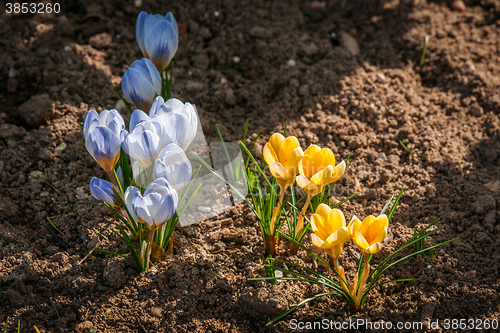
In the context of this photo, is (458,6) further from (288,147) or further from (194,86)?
(288,147)

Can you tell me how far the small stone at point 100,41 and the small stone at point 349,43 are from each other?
1.52 metres

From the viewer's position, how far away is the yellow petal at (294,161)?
1.34m

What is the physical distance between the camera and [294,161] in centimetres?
135

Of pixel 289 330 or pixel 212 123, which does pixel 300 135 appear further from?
pixel 289 330

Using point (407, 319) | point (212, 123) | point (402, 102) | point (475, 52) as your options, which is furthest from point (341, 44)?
point (407, 319)

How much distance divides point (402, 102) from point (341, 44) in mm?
617

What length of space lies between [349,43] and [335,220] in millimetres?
1687

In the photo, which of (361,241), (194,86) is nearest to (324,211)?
(361,241)

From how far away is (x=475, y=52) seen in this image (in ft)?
8.23

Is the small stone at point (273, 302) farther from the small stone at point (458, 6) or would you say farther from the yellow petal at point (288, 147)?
the small stone at point (458, 6)

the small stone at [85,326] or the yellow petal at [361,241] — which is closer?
the yellow petal at [361,241]

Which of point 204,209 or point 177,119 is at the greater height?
point 177,119

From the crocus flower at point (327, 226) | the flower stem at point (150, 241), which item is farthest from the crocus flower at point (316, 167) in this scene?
the flower stem at point (150, 241)

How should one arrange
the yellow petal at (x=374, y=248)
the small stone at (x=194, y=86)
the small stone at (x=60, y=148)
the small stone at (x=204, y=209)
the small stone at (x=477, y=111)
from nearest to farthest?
the yellow petal at (x=374, y=248)
the small stone at (x=204, y=209)
the small stone at (x=60, y=148)
the small stone at (x=477, y=111)
the small stone at (x=194, y=86)
